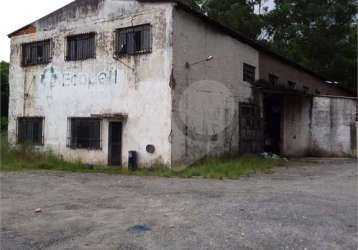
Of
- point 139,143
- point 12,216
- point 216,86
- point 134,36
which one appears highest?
point 134,36

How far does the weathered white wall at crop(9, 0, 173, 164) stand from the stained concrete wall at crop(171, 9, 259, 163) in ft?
1.56

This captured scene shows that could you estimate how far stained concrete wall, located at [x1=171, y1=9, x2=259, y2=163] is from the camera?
15.3 metres

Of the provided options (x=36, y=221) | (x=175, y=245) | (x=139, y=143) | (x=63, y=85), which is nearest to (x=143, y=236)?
(x=175, y=245)

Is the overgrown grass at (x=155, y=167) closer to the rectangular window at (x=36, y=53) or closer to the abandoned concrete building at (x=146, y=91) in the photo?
the abandoned concrete building at (x=146, y=91)

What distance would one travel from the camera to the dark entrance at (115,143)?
53.5ft

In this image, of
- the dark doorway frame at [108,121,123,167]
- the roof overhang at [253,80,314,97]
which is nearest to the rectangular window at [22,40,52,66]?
the dark doorway frame at [108,121,123,167]

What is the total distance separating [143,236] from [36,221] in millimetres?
2113

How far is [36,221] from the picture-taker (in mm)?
7016

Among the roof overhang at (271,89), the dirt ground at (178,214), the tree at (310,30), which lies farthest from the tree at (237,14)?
the dirt ground at (178,214)

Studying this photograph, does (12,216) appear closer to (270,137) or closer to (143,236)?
(143,236)

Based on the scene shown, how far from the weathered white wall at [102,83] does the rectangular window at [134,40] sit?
239mm

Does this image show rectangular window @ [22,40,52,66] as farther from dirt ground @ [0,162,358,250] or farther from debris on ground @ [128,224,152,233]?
debris on ground @ [128,224,152,233]

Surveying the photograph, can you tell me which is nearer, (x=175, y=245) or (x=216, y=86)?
(x=175, y=245)

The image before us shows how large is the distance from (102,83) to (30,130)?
4698 mm
